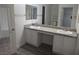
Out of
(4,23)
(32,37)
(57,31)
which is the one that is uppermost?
(4,23)

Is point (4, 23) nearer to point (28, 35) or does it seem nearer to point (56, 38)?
point (28, 35)

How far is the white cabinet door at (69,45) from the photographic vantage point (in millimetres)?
1883

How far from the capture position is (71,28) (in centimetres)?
207

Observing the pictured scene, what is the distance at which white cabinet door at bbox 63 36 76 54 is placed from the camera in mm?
1883

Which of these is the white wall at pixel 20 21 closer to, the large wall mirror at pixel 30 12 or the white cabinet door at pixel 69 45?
the large wall mirror at pixel 30 12

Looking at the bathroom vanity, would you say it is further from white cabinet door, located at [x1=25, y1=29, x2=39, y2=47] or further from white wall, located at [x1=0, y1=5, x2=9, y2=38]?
white wall, located at [x1=0, y1=5, x2=9, y2=38]

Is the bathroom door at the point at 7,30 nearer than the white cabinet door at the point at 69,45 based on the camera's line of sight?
No

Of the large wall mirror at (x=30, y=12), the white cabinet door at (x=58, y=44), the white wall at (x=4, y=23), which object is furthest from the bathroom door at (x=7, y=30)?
the white cabinet door at (x=58, y=44)

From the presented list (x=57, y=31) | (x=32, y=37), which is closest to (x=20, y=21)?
(x=32, y=37)

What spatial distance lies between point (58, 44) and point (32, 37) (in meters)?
0.79

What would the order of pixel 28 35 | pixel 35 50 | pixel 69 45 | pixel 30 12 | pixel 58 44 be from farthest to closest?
pixel 30 12
pixel 28 35
pixel 35 50
pixel 58 44
pixel 69 45

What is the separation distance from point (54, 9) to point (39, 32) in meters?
0.75

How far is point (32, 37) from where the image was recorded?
98.0 inches
